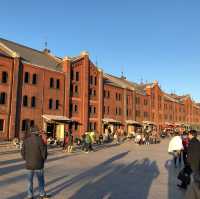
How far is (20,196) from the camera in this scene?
8.59m

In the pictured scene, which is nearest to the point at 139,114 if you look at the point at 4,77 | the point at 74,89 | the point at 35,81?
the point at 74,89

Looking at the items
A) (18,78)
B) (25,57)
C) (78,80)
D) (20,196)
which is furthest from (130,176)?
(78,80)

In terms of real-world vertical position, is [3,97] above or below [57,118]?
above

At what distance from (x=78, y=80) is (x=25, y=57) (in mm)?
9309

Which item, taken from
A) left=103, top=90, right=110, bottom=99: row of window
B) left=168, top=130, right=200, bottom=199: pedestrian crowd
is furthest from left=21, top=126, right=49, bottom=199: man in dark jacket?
left=103, top=90, right=110, bottom=99: row of window

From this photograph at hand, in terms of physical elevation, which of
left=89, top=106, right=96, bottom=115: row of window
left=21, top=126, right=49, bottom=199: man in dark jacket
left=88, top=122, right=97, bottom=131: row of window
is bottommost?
left=21, top=126, right=49, bottom=199: man in dark jacket

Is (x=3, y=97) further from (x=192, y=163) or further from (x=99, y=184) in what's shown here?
(x=192, y=163)

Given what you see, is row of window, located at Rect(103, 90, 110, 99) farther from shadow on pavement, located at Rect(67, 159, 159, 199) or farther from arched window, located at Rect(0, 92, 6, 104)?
shadow on pavement, located at Rect(67, 159, 159, 199)

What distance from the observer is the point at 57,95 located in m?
40.8

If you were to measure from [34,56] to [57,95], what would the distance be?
679 centimetres

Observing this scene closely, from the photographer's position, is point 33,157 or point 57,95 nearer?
point 33,157

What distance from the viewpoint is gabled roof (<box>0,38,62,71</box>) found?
128 feet

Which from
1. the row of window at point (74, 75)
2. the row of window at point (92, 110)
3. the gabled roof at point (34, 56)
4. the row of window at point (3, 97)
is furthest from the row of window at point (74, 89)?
the row of window at point (3, 97)

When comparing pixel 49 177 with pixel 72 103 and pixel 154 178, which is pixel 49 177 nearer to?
pixel 154 178
